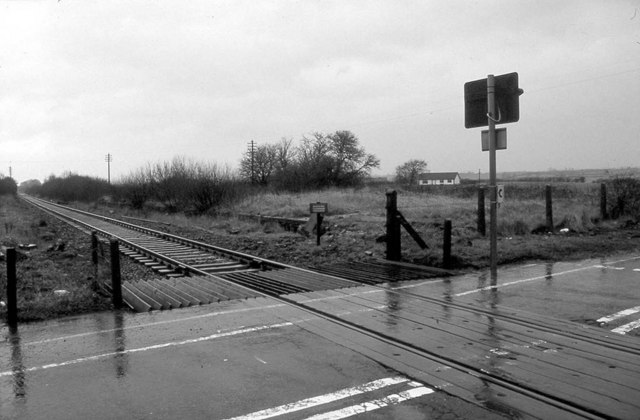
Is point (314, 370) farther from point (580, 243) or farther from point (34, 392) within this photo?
point (580, 243)

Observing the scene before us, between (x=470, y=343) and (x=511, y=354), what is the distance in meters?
0.46

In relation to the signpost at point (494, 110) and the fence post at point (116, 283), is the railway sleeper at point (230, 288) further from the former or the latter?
the signpost at point (494, 110)

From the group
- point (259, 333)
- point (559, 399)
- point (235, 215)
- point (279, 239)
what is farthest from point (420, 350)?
point (235, 215)

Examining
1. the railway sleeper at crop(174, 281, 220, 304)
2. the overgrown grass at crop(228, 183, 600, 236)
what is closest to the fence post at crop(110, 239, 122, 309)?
the railway sleeper at crop(174, 281, 220, 304)

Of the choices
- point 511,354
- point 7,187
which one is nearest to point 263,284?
point 511,354

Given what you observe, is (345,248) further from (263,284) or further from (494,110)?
(494,110)

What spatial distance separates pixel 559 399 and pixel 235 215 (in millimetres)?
26993

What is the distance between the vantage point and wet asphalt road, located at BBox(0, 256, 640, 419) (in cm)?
396

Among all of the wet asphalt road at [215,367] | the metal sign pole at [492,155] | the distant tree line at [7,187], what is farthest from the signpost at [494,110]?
the distant tree line at [7,187]

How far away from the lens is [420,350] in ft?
17.3

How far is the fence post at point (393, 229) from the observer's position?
1135cm

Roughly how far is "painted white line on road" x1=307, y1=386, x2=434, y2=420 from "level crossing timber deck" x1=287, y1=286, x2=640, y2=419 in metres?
0.25

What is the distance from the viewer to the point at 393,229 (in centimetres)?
1145

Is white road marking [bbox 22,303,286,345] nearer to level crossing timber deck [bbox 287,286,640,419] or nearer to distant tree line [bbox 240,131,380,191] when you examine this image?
level crossing timber deck [bbox 287,286,640,419]
